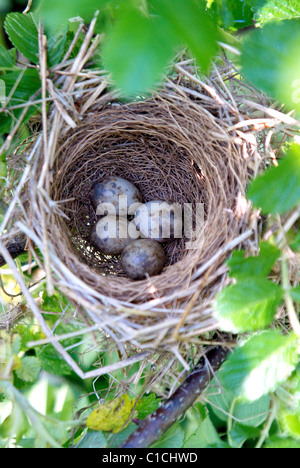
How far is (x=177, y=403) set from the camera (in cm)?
98

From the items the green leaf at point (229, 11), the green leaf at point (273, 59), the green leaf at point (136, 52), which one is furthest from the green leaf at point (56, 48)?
the green leaf at point (136, 52)

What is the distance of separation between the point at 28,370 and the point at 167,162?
0.91m

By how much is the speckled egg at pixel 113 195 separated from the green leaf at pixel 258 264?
2.59 feet

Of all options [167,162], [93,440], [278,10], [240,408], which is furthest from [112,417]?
[278,10]

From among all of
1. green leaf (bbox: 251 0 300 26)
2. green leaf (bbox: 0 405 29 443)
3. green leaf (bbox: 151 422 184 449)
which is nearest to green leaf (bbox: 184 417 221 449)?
green leaf (bbox: 151 422 184 449)

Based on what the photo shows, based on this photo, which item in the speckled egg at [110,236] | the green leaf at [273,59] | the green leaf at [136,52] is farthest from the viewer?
the speckled egg at [110,236]

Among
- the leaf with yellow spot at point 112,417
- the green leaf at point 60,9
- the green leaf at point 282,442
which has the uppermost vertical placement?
the green leaf at point 60,9

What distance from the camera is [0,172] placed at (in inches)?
47.5

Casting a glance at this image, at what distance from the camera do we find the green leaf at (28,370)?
2.90 feet

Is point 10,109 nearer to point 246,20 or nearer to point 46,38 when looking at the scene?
point 46,38

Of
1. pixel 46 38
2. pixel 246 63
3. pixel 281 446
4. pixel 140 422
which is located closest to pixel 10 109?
pixel 46 38

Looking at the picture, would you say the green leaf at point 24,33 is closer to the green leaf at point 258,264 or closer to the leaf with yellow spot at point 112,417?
the green leaf at point 258,264

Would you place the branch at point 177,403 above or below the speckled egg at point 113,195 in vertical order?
below

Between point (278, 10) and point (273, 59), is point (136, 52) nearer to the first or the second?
point (273, 59)
